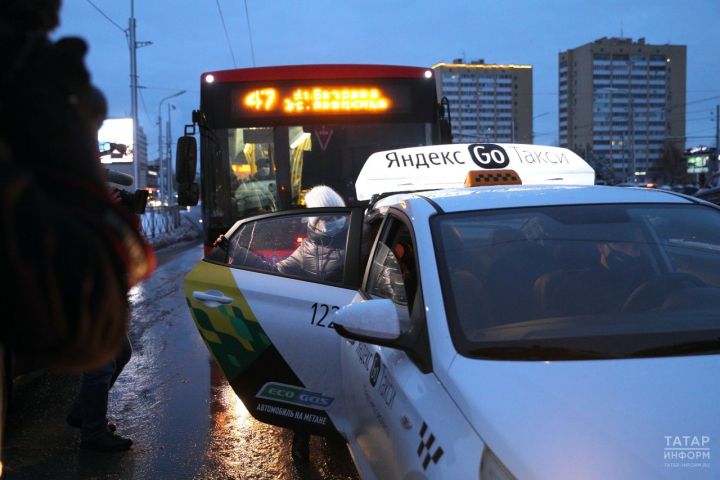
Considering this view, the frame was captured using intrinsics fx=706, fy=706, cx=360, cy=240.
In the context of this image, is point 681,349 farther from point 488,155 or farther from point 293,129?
point 293,129

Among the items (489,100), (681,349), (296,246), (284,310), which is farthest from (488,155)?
(489,100)

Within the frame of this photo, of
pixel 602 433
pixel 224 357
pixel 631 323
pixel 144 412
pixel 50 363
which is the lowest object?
pixel 144 412

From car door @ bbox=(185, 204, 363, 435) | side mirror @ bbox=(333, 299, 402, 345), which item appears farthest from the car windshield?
car door @ bbox=(185, 204, 363, 435)

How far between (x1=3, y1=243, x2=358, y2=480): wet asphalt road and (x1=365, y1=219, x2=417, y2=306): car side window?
1282 millimetres

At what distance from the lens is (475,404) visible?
6.81ft

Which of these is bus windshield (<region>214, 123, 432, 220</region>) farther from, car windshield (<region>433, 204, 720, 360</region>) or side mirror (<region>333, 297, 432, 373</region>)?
side mirror (<region>333, 297, 432, 373</region>)

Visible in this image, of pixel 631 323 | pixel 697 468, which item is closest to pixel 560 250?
pixel 631 323

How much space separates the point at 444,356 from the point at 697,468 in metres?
0.84

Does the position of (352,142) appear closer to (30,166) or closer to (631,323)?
(631,323)

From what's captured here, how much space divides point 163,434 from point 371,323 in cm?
274

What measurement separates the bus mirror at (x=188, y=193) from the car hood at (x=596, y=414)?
6019mm

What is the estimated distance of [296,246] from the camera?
4348 mm

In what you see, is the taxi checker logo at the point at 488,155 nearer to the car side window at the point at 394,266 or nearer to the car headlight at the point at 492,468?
the car side window at the point at 394,266

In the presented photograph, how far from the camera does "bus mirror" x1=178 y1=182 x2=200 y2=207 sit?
25.6ft
